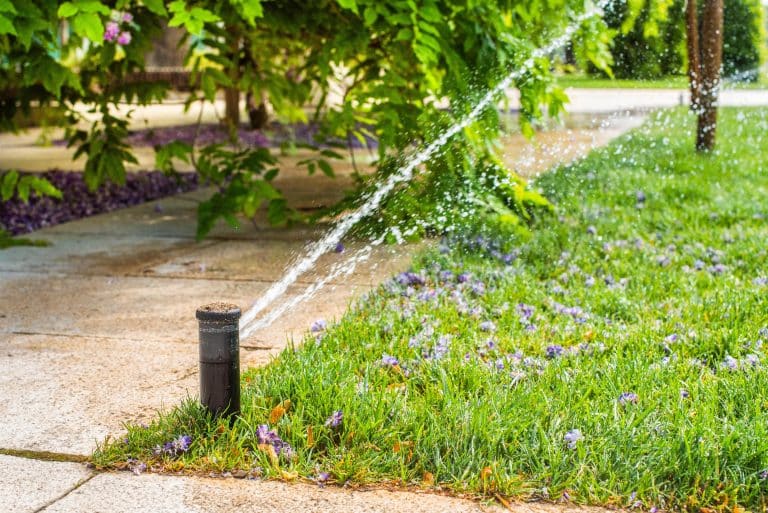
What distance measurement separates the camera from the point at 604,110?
16344 mm

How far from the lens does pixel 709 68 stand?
31.0ft

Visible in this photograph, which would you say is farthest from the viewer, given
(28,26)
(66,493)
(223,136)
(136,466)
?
(223,136)

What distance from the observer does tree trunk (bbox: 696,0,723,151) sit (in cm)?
914

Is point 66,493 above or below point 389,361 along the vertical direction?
below

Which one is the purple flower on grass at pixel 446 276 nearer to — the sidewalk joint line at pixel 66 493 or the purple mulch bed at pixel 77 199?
the sidewalk joint line at pixel 66 493

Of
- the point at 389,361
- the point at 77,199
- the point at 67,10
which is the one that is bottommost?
the point at 389,361

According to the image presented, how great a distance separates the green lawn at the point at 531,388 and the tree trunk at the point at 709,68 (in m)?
4.07

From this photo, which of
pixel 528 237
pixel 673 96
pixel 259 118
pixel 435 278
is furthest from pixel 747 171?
pixel 673 96

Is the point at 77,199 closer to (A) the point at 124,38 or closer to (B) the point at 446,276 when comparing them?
(A) the point at 124,38

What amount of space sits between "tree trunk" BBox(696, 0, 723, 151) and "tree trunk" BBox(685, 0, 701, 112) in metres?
0.05

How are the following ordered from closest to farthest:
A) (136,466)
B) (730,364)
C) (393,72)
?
1. (136,466)
2. (730,364)
3. (393,72)

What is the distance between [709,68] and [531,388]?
7.01 meters

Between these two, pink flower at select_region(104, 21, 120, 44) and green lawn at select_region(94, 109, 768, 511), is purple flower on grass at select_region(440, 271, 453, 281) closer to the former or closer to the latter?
green lawn at select_region(94, 109, 768, 511)

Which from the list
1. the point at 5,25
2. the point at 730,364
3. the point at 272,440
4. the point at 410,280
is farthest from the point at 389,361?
the point at 5,25
